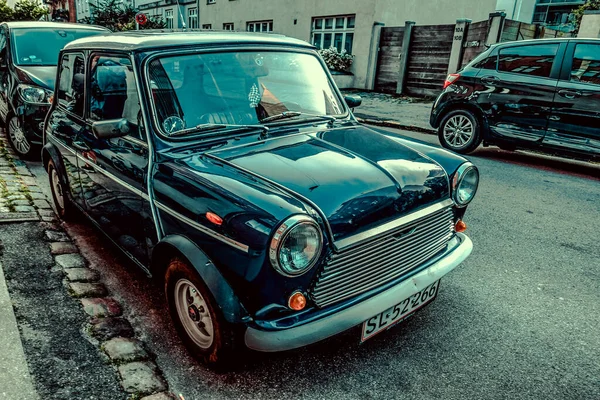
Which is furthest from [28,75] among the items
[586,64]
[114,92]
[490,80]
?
[586,64]

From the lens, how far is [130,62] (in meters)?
2.81

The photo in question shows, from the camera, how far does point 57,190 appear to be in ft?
14.6

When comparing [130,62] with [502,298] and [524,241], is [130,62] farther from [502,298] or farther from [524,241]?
[524,241]

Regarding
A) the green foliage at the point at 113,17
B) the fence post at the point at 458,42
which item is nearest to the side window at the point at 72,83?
the fence post at the point at 458,42

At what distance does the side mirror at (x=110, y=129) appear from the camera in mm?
2691

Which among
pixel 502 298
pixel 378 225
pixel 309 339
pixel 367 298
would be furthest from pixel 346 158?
pixel 502 298

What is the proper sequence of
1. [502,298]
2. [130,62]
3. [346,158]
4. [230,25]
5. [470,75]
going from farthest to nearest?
1. [230,25]
2. [470,75]
3. [502,298]
4. [130,62]
5. [346,158]

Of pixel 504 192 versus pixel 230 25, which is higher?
pixel 230 25

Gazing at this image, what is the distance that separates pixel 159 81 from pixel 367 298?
5.86 ft

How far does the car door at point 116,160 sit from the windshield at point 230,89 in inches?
8.2

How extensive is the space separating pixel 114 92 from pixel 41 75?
412 centimetres

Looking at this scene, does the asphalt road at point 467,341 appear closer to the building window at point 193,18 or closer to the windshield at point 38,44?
the windshield at point 38,44

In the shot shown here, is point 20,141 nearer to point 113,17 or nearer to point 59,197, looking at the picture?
point 59,197

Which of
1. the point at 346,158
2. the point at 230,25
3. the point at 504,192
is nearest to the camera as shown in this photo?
the point at 346,158
